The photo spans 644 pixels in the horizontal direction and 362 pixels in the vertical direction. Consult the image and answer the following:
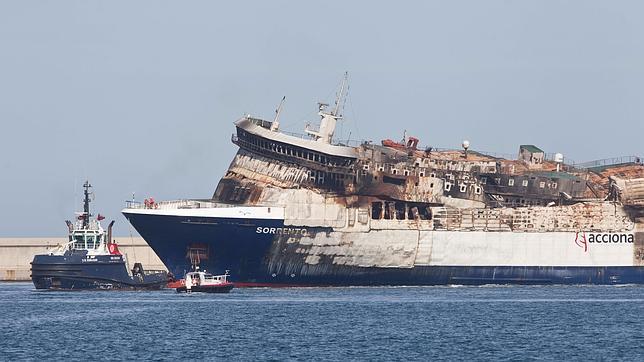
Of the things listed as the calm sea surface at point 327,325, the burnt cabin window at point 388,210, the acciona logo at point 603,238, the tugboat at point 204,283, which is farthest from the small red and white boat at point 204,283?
the acciona logo at point 603,238

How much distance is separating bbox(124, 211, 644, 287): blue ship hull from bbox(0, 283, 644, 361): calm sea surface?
4.33 ft

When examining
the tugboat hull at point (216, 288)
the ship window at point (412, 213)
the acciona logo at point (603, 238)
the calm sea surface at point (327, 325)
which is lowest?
the calm sea surface at point (327, 325)

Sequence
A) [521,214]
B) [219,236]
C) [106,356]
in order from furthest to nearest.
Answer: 1. [521,214]
2. [219,236]
3. [106,356]

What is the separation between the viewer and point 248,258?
105688 millimetres

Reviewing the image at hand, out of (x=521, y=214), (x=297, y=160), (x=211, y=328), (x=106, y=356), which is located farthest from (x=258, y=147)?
(x=106, y=356)

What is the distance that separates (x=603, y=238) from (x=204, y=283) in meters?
32.7

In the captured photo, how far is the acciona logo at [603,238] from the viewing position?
114 metres

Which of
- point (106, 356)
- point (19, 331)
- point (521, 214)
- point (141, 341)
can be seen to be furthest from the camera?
point (521, 214)

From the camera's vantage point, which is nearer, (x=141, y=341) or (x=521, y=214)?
(x=141, y=341)

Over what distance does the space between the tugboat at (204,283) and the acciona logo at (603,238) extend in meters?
28.7

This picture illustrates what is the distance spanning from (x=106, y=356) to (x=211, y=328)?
12.8 m

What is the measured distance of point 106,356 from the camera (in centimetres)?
6625

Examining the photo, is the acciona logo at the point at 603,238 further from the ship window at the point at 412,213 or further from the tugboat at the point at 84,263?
the tugboat at the point at 84,263

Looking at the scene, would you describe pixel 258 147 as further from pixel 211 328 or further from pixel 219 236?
pixel 211 328
